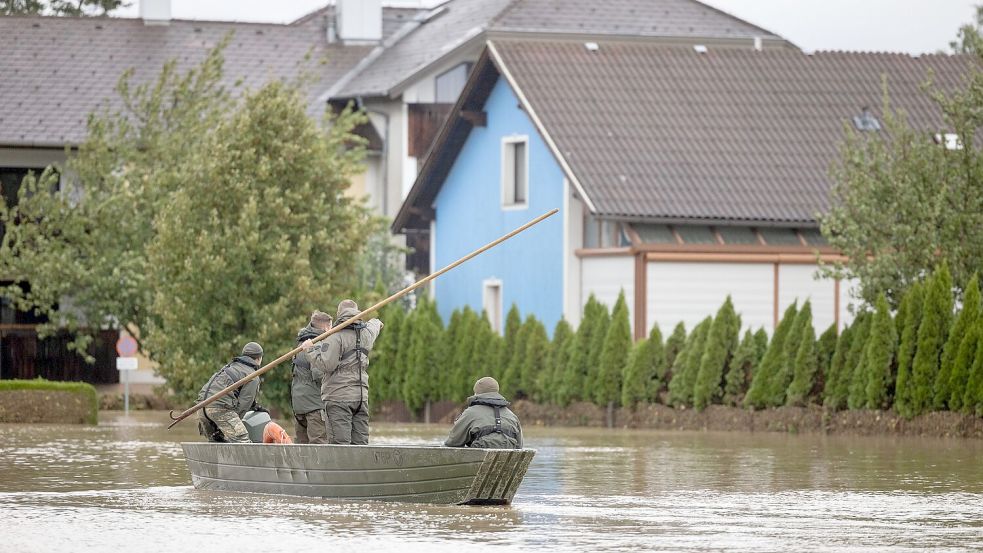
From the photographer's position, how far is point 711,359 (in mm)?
37375

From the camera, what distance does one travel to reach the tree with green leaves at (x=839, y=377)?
35000mm

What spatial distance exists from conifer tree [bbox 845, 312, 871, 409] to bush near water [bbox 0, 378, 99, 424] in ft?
45.7

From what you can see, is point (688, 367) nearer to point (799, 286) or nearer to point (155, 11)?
point (799, 286)

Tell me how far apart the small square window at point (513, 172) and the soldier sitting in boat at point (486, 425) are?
2923 cm

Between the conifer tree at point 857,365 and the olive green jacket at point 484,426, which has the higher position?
the conifer tree at point 857,365

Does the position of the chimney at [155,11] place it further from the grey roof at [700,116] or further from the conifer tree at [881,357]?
the conifer tree at [881,357]

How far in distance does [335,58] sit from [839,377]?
31.3 m

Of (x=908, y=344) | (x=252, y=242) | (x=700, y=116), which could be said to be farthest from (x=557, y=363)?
(x=908, y=344)

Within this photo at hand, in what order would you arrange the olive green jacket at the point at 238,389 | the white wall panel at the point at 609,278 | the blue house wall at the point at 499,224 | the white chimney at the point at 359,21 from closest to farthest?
the olive green jacket at the point at 238,389 < the white wall panel at the point at 609,278 < the blue house wall at the point at 499,224 < the white chimney at the point at 359,21

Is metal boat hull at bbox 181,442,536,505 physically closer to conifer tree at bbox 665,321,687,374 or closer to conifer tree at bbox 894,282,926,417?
conifer tree at bbox 894,282,926,417

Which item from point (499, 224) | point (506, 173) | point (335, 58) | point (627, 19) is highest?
point (627, 19)

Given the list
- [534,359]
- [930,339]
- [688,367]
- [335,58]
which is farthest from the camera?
[335,58]

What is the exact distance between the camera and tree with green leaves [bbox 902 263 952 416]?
109 feet

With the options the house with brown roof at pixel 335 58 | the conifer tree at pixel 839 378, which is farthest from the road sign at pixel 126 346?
the conifer tree at pixel 839 378
